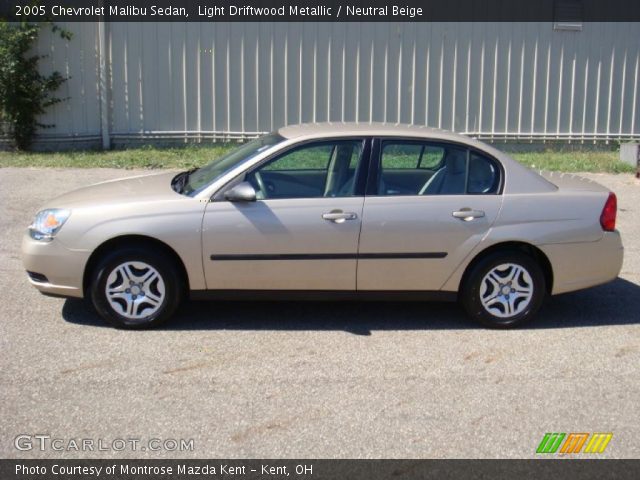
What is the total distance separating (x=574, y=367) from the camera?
5949 mm

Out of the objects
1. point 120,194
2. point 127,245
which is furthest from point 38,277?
point 120,194

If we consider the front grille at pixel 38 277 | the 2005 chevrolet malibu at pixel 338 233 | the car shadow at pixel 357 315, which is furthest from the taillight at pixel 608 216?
the front grille at pixel 38 277

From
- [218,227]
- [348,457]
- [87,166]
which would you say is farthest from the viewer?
[87,166]

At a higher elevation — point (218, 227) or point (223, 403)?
point (218, 227)

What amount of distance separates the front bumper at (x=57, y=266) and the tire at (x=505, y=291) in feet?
9.32

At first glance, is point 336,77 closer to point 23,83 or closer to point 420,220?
point 23,83

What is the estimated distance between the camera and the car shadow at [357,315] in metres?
6.74

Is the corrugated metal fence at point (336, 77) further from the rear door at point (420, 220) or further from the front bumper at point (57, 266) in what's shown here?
the front bumper at point (57, 266)

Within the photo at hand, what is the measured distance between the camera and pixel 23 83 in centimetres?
1343

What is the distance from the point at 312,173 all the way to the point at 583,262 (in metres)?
2.18
